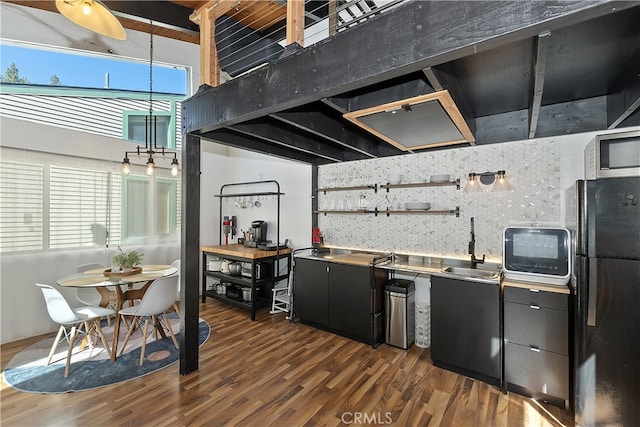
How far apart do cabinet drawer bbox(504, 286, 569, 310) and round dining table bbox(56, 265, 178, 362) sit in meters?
3.43

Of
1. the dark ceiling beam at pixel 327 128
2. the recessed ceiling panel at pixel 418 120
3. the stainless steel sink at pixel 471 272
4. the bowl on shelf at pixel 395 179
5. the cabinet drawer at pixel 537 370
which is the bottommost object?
the cabinet drawer at pixel 537 370

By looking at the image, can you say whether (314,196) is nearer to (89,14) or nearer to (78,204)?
(89,14)

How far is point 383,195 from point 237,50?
2.37m

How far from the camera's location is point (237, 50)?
2684mm

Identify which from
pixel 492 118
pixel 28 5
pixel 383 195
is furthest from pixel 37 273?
pixel 492 118

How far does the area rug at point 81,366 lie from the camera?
2539 millimetres

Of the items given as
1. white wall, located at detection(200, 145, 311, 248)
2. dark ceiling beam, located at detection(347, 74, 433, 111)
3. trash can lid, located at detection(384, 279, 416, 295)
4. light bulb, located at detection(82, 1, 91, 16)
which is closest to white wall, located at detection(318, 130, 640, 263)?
trash can lid, located at detection(384, 279, 416, 295)

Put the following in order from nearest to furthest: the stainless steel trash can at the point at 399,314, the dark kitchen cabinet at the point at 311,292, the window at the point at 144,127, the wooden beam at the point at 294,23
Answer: the wooden beam at the point at 294,23
the stainless steel trash can at the point at 399,314
the dark kitchen cabinet at the point at 311,292
the window at the point at 144,127

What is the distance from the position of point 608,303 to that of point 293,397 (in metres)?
2.34

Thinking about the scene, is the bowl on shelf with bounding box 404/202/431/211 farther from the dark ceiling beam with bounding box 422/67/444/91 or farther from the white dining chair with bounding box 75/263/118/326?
the white dining chair with bounding box 75/263/118/326

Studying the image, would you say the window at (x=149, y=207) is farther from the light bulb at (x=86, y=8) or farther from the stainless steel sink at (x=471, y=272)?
the stainless steel sink at (x=471, y=272)

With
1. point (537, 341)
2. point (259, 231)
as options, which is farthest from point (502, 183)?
point (259, 231)

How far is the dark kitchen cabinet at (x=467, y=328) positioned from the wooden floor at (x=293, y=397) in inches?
4.9

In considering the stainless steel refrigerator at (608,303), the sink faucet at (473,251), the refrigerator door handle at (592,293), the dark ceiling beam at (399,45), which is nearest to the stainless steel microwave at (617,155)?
the stainless steel refrigerator at (608,303)
